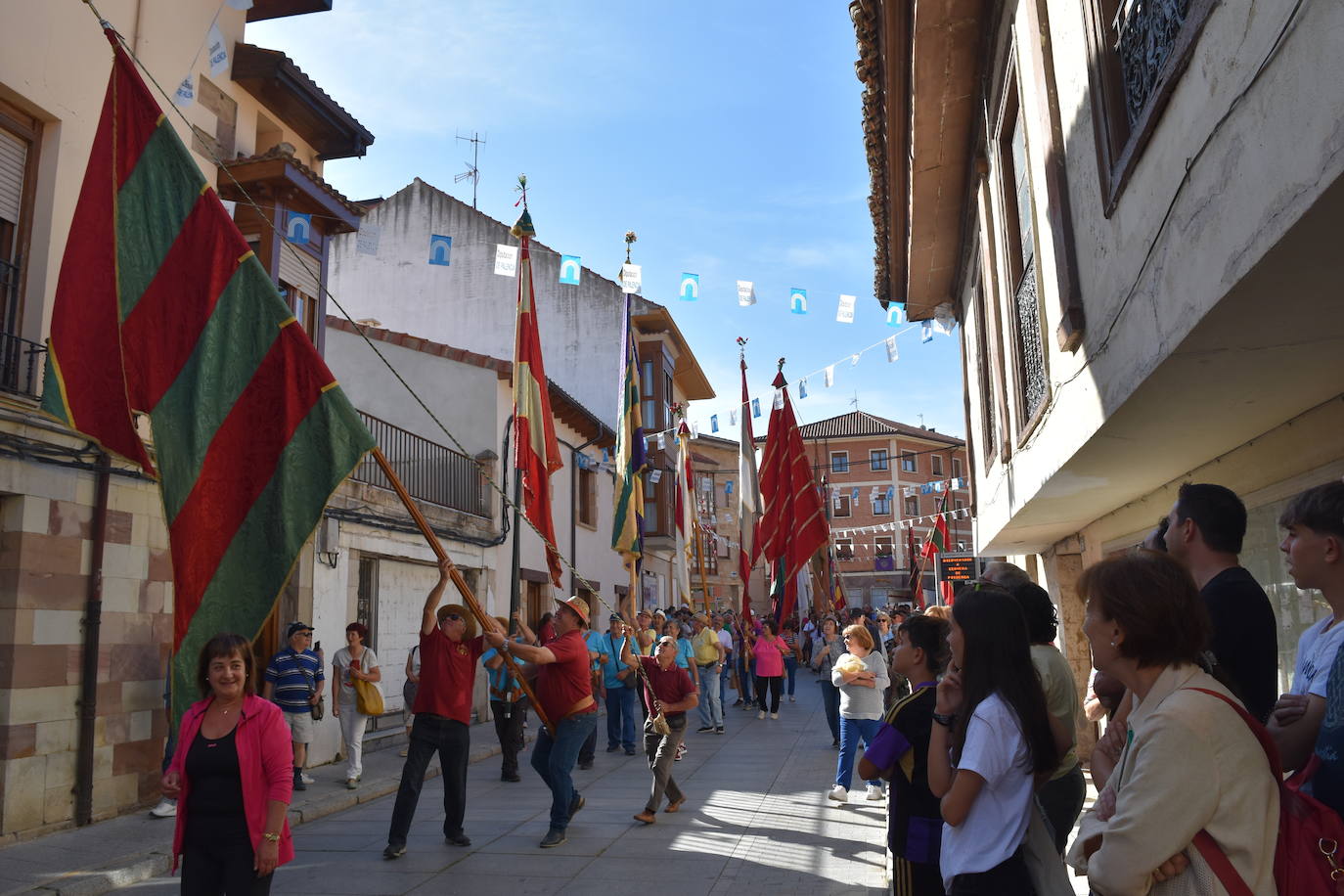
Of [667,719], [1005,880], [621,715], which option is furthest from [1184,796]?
[621,715]

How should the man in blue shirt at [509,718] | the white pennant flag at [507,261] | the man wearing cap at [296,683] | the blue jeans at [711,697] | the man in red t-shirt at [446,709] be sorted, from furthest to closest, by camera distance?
1. the blue jeans at [711,697]
2. the white pennant flag at [507,261]
3. the man in blue shirt at [509,718]
4. the man wearing cap at [296,683]
5. the man in red t-shirt at [446,709]

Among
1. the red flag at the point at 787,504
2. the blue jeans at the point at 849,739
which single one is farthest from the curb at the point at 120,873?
the red flag at the point at 787,504

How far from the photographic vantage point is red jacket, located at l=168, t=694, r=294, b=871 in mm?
4129

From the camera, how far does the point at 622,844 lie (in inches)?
298

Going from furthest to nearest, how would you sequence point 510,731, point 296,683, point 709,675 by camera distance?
1. point 709,675
2. point 510,731
3. point 296,683

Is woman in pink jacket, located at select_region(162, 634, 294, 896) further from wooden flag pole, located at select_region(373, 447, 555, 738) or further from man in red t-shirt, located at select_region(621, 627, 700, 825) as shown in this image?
man in red t-shirt, located at select_region(621, 627, 700, 825)

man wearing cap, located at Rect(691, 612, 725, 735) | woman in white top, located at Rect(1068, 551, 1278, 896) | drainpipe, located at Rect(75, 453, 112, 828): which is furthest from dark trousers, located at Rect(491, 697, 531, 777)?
woman in white top, located at Rect(1068, 551, 1278, 896)

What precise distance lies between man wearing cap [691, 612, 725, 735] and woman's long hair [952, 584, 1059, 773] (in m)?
12.4

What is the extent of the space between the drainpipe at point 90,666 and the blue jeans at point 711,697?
865 cm

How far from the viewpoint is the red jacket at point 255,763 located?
163 inches

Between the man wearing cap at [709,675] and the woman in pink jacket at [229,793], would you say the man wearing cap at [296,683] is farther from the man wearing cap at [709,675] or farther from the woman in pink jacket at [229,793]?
the man wearing cap at [709,675]

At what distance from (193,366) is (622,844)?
4.65 metres

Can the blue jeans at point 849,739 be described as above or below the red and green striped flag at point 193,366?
below

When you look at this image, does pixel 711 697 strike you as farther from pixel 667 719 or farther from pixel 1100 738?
pixel 1100 738
